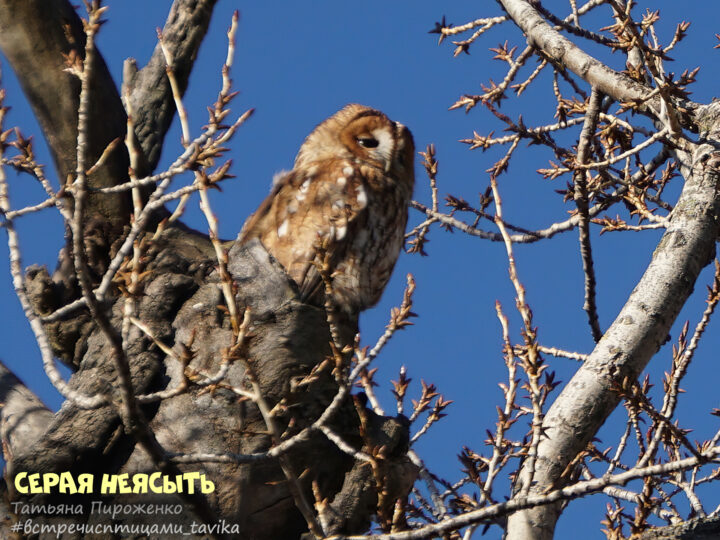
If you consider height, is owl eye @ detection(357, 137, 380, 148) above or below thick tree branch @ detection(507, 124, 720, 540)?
above

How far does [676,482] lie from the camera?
136 inches

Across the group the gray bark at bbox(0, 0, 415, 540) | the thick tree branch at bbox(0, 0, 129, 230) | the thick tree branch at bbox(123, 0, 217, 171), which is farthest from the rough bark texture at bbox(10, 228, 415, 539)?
the thick tree branch at bbox(123, 0, 217, 171)

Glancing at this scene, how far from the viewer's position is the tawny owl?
12.2ft

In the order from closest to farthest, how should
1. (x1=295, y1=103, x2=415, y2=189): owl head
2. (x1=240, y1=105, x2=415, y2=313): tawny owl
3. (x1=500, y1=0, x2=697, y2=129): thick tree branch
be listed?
1. (x1=500, y1=0, x2=697, y2=129): thick tree branch
2. (x1=240, y1=105, x2=415, y2=313): tawny owl
3. (x1=295, y1=103, x2=415, y2=189): owl head

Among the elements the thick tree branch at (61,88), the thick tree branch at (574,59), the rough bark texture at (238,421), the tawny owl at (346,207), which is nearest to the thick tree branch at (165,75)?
the thick tree branch at (61,88)

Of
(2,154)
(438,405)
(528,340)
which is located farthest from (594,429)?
(2,154)

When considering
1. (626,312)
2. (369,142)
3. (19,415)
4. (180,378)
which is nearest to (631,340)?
(626,312)

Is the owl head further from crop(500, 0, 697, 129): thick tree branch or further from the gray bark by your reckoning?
the gray bark

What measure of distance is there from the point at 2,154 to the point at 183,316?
3.53 feet

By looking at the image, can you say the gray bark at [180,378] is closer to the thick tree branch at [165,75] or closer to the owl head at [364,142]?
the thick tree branch at [165,75]

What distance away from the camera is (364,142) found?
14.6 feet

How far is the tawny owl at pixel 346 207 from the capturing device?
371 centimetres

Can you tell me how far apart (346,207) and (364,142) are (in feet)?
3.09

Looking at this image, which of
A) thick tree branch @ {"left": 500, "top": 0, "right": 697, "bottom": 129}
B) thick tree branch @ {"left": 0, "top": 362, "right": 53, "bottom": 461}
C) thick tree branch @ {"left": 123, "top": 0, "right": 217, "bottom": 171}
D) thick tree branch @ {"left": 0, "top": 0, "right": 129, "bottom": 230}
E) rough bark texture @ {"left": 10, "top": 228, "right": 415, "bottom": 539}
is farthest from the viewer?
thick tree branch @ {"left": 123, "top": 0, "right": 217, "bottom": 171}
